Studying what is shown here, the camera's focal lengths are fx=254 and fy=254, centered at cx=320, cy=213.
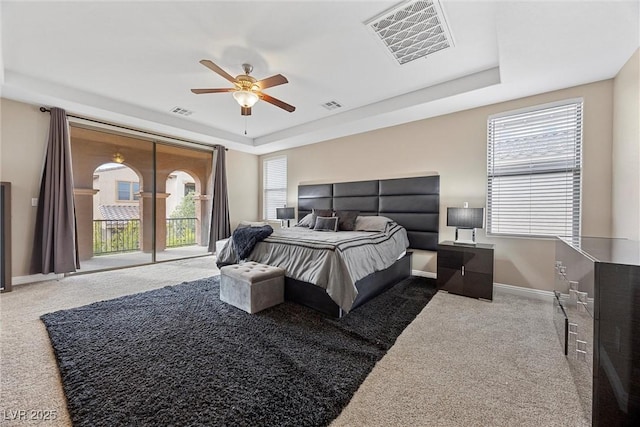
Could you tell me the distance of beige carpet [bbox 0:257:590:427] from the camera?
54.7 inches

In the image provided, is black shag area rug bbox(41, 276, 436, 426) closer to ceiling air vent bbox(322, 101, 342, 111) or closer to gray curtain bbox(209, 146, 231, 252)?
gray curtain bbox(209, 146, 231, 252)

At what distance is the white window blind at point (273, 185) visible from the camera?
21.0ft

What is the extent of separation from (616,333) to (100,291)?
4862mm

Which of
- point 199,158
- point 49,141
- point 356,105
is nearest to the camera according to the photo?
point 49,141

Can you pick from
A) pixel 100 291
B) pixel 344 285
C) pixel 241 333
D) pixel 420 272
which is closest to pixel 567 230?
pixel 420 272

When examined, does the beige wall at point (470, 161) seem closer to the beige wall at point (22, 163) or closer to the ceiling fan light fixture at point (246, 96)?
the ceiling fan light fixture at point (246, 96)

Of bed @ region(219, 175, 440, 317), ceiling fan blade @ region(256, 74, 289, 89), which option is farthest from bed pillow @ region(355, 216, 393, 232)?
ceiling fan blade @ region(256, 74, 289, 89)

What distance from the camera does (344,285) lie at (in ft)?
8.32

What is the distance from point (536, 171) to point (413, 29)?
2401 millimetres

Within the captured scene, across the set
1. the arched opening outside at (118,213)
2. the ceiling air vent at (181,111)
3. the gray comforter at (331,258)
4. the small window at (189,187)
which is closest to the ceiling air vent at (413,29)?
the gray comforter at (331,258)

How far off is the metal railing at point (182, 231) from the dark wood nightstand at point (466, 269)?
20.3 feet

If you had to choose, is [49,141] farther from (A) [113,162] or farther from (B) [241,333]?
(B) [241,333]

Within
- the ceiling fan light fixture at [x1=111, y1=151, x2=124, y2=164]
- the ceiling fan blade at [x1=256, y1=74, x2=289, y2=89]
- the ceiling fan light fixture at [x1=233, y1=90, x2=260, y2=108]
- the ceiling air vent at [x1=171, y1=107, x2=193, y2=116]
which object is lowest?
the ceiling fan light fixture at [x1=111, y1=151, x2=124, y2=164]

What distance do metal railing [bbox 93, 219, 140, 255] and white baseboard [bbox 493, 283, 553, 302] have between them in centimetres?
722
